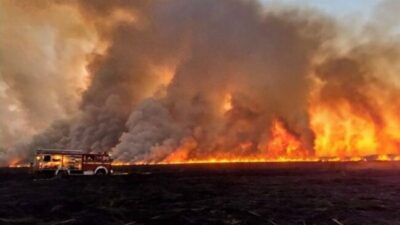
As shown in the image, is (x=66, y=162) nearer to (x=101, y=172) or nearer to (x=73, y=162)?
(x=73, y=162)

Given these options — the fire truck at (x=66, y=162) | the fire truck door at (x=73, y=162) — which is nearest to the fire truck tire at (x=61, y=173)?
the fire truck at (x=66, y=162)

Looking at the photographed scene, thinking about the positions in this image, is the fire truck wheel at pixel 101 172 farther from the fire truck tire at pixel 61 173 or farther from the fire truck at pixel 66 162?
the fire truck tire at pixel 61 173

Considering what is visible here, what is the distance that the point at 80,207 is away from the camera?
6469 cm

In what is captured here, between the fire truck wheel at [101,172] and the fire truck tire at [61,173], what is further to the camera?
the fire truck wheel at [101,172]

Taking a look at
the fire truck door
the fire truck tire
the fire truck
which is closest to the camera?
the fire truck

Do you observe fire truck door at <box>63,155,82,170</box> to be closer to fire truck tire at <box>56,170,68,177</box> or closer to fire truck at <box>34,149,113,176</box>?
fire truck at <box>34,149,113,176</box>

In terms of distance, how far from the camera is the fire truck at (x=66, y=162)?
127 metres

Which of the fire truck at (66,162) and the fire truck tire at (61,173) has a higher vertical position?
the fire truck at (66,162)

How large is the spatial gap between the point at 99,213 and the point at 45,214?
6.93 meters

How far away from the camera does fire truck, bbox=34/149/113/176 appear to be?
4983 inches

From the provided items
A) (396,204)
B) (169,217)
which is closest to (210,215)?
(169,217)

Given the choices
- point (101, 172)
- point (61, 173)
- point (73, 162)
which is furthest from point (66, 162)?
point (101, 172)

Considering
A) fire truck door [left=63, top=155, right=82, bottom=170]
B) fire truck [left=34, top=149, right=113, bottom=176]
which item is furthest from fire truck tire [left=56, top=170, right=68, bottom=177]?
fire truck door [left=63, top=155, right=82, bottom=170]

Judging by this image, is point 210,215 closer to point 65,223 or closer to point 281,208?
point 281,208
